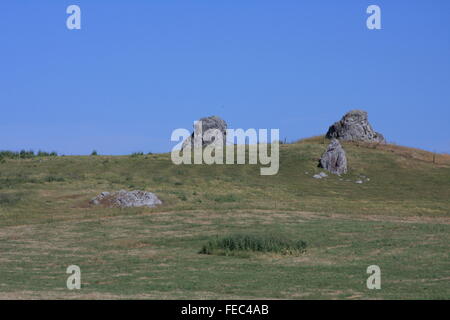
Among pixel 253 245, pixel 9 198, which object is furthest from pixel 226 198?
pixel 253 245

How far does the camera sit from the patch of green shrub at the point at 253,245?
30.8 metres

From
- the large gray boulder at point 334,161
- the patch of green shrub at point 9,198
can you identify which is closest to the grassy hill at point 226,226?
the patch of green shrub at point 9,198

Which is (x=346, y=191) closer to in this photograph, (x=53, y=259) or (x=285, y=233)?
(x=285, y=233)

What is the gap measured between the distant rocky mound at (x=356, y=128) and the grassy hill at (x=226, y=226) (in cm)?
418

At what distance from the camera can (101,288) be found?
21812 millimetres

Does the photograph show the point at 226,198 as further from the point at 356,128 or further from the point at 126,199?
the point at 356,128

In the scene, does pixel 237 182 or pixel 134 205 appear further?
pixel 237 182

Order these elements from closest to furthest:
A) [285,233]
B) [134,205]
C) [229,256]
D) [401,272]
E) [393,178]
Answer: [401,272], [229,256], [285,233], [134,205], [393,178]

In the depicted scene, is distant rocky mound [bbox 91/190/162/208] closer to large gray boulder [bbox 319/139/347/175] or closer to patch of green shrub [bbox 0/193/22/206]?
patch of green shrub [bbox 0/193/22/206]

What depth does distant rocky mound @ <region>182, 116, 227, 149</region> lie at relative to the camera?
85000 mm

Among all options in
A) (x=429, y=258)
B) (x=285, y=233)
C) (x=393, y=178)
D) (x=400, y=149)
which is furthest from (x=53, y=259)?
(x=400, y=149)

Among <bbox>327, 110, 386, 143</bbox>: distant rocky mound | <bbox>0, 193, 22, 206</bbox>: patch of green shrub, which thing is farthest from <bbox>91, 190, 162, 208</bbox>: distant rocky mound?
<bbox>327, 110, 386, 143</bbox>: distant rocky mound

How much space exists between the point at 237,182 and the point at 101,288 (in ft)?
136

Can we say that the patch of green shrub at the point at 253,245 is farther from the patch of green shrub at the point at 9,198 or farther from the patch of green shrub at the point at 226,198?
the patch of green shrub at the point at 9,198
